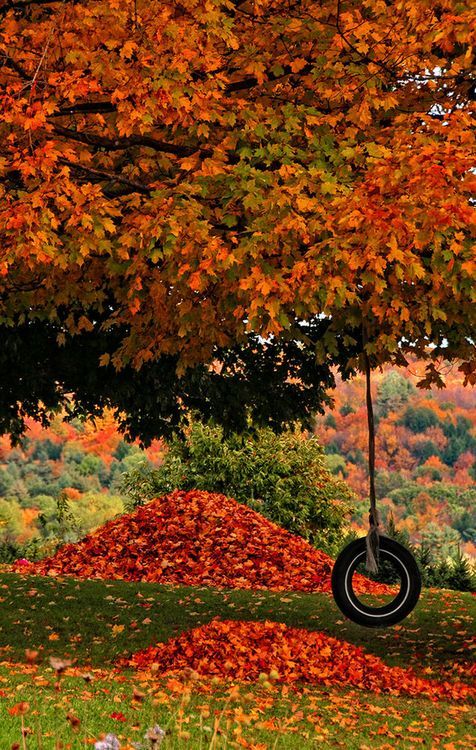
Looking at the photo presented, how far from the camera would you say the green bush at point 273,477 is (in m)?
25.1

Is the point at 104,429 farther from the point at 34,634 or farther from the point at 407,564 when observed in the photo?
the point at 407,564

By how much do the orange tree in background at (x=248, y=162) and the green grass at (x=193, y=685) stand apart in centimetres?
371

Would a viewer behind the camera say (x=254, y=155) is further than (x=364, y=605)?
Yes

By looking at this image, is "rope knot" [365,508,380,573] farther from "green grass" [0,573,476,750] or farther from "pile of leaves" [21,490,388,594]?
"pile of leaves" [21,490,388,594]

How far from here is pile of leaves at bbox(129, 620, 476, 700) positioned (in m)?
11.3

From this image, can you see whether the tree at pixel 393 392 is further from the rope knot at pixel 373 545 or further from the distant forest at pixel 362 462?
the rope knot at pixel 373 545

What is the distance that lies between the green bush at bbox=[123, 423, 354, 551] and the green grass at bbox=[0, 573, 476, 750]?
286 inches

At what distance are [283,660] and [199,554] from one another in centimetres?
867

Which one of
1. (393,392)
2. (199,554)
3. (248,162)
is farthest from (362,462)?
(248,162)

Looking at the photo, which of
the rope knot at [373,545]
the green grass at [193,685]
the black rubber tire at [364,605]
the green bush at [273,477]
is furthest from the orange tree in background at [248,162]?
the green bush at [273,477]

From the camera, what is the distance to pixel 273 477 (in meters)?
25.1

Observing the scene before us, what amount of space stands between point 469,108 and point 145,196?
3568 mm

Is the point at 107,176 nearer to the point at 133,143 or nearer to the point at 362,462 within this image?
the point at 133,143

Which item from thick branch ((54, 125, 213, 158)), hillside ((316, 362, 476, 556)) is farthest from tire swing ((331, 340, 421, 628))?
hillside ((316, 362, 476, 556))
